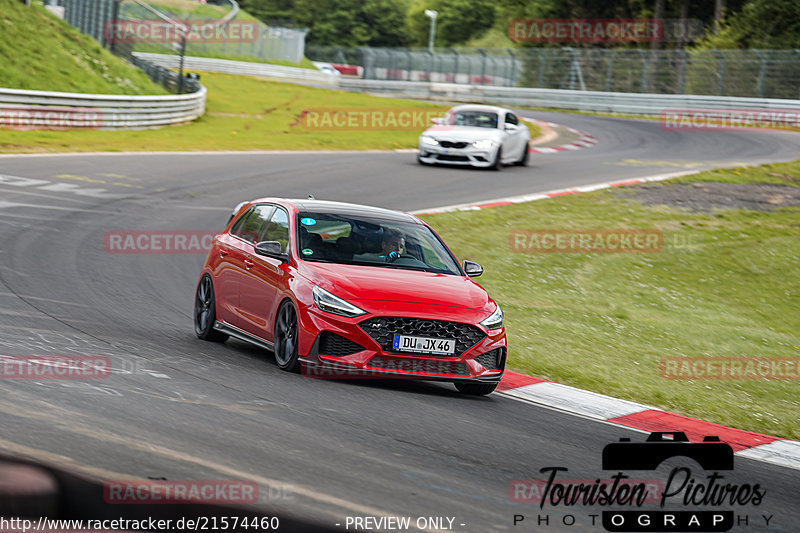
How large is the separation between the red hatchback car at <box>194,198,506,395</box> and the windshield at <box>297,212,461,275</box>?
12mm

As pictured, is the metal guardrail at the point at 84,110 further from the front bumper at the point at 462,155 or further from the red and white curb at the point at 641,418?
the red and white curb at the point at 641,418

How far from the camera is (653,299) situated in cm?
1499

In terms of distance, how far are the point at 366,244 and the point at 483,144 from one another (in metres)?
17.4

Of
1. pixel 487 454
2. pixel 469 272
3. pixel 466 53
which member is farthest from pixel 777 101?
pixel 487 454

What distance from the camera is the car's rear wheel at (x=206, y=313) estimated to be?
33.7ft

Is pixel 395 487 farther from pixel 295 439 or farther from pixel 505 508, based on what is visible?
pixel 295 439

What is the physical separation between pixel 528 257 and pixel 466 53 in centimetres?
4613

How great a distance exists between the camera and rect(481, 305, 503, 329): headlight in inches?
345

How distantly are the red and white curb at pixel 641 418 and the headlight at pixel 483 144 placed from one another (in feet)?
56.0

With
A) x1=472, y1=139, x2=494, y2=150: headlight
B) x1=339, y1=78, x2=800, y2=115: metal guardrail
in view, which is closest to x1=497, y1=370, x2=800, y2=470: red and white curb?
x1=472, y1=139, x2=494, y2=150: headlight

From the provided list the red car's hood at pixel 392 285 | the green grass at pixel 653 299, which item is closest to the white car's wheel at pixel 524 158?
the green grass at pixel 653 299

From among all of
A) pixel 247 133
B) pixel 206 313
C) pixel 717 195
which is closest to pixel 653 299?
pixel 206 313

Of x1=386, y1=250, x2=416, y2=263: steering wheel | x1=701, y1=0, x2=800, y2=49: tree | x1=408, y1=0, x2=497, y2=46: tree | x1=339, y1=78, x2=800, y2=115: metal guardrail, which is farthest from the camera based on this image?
x1=408, y1=0, x2=497, y2=46: tree

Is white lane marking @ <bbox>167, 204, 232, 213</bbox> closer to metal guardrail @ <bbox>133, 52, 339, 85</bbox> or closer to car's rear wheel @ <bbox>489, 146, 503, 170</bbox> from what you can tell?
car's rear wheel @ <bbox>489, 146, 503, 170</bbox>
